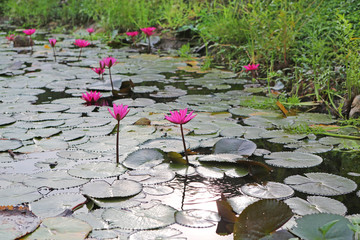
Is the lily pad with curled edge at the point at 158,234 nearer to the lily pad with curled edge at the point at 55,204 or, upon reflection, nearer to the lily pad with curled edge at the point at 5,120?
the lily pad with curled edge at the point at 55,204

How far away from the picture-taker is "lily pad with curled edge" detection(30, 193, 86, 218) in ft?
4.33

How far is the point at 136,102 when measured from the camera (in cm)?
279

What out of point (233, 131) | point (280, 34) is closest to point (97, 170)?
point (233, 131)

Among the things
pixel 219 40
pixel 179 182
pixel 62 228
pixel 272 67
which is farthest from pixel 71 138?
pixel 219 40

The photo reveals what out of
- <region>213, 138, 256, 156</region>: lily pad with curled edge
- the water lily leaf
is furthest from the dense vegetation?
the water lily leaf

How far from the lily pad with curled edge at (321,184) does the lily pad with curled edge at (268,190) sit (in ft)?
0.17

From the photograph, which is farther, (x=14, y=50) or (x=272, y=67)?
(x=14, y=50)

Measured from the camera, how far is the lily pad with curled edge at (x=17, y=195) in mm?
1395

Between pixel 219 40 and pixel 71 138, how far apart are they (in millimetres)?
2858

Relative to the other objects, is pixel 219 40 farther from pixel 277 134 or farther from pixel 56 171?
pixel 56 171

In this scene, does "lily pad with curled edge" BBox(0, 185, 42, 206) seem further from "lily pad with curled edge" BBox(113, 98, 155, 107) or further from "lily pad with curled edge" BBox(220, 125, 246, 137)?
"lily pad with curled edge" BBox(113, 98, 155, 107)

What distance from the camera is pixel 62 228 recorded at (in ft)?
3.97

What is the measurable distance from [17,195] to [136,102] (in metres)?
1.43

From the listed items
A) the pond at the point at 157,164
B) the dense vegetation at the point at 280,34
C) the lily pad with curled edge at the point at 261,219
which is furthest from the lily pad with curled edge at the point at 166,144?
the dense vegetation at the point at 280,34
